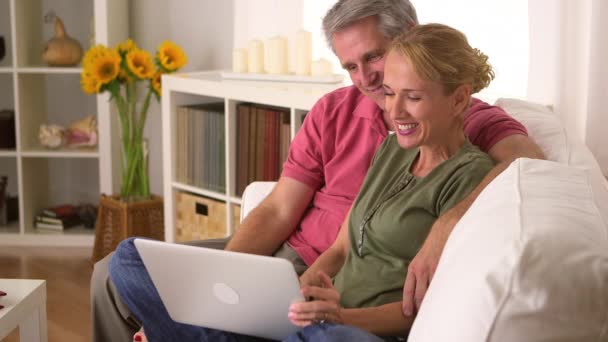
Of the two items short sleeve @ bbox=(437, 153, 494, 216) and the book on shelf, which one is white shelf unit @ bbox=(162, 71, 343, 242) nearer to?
the book on shelf

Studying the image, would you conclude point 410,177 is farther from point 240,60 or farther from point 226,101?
point 240,60

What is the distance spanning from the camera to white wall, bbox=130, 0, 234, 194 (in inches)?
157

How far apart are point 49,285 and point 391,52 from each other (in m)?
2.38

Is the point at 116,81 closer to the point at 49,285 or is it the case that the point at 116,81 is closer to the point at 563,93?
the point at 49,285

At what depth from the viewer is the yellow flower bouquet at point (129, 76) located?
368cm

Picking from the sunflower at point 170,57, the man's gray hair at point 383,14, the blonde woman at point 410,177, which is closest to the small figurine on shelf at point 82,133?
the sunflower at point 170,57

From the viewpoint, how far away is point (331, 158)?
2.13 metres

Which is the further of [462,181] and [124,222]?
[124,222]

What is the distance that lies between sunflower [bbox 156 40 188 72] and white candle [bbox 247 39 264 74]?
0.52 m

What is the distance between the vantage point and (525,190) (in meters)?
1.21

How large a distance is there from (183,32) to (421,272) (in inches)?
115

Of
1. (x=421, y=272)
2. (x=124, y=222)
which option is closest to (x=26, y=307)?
(x=421, y=272)

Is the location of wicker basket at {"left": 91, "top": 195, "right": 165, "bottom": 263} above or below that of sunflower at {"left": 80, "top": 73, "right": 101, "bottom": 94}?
below

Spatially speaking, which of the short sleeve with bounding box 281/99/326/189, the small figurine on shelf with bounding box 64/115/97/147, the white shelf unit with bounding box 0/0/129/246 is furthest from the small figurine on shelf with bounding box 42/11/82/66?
the short sleeve with bounding box 281/99/326/189
